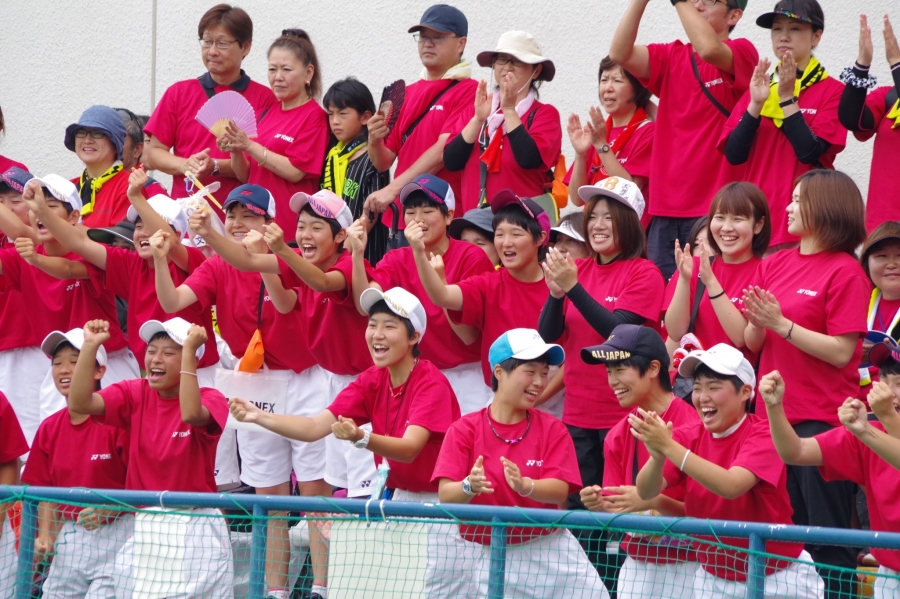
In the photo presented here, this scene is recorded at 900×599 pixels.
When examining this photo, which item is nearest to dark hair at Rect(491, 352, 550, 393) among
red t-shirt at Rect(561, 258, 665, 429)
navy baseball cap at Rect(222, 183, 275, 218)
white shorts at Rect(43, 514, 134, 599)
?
red t-shirt at Rect(561, 258, 665, 429)

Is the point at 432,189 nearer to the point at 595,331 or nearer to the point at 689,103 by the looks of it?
the point at 595,331

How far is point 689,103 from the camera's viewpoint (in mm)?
6586

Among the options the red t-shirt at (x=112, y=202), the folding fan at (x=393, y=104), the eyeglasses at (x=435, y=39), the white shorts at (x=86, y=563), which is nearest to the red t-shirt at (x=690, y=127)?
the eyeglasses at (x=435, y=39)

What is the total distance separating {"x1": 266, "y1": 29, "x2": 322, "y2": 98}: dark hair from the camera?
7.70m

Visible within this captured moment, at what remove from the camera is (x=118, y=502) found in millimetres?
4691

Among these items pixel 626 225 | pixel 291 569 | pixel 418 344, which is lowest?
pixel 291 569

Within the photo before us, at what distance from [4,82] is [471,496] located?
785cm

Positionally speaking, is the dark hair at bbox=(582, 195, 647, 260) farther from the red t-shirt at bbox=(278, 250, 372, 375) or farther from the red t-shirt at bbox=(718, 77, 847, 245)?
the red t-shirt at bbox=(278, 250, 372, 375)

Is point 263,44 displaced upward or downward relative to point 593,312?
upward

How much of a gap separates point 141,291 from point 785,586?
3982 millimetres

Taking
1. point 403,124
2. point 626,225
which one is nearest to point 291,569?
point 626,225

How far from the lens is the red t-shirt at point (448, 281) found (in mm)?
6312

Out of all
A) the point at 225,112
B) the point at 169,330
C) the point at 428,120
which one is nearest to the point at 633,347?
the point at 169,330

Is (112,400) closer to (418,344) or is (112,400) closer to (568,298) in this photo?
(418,344)
